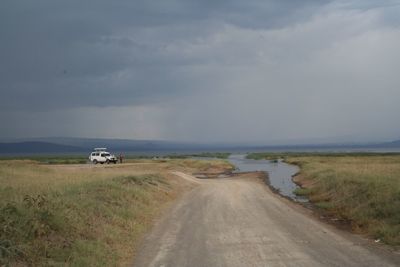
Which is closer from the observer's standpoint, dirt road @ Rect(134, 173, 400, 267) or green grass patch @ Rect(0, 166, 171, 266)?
green grass patch @ Rect(0, 166, 171, 266)

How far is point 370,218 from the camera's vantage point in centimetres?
2111

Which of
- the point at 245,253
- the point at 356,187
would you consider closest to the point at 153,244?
the point at 245,253

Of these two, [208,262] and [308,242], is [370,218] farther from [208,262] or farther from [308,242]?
[208,262]

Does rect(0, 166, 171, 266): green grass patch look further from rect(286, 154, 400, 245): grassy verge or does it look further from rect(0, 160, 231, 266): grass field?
rect(286, 154, 400, 245): grassy verge

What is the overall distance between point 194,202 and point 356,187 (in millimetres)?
9673

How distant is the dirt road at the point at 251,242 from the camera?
1288 centimetres

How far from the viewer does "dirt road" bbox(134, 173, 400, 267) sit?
12.9 metres

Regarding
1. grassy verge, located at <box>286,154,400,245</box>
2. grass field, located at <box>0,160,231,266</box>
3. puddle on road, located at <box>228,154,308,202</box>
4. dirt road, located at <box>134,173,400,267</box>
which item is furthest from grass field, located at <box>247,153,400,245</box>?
grass field, located at <box>0,160,231,266</box>

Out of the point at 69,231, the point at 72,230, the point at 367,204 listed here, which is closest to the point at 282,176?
the point at 367,204

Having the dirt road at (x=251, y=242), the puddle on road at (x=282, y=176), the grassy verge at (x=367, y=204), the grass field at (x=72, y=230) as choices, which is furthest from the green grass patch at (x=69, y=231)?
the puddle on road at (x=282, y=176)

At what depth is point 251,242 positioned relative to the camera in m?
15.6

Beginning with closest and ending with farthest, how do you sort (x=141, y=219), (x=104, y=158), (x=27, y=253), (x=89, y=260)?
1. (x=27, y=253)
2. (x=89, y=260)
3. (x=141, y=219)
4. (x=104, y=158)

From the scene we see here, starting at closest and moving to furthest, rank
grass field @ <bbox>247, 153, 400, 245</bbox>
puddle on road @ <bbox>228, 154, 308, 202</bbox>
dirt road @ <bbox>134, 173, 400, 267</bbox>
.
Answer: dirt road @ <bbox>134, 173, 400, 267</bbox>
grass field @ <bbox>247, 153, 400, 245</bbox>
puddle on road @ <bbox>228, 154, 308, 202</bbox>

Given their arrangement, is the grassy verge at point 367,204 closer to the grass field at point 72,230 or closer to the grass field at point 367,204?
the grass field at point 367,204
